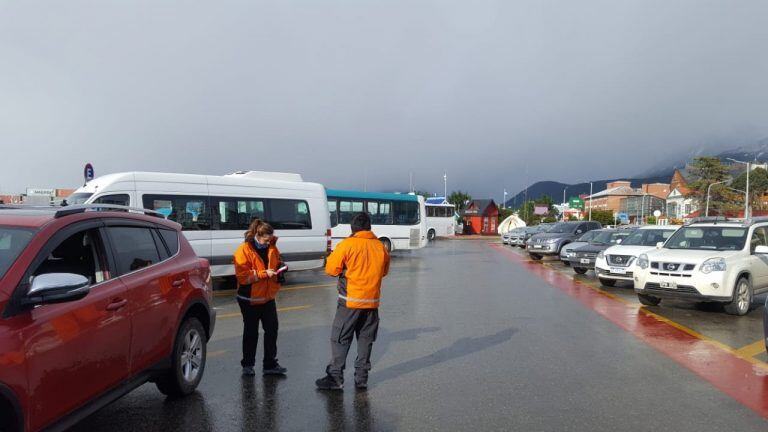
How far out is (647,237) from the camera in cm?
1530

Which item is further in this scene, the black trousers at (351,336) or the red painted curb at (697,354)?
the red painted curb at (697,354)

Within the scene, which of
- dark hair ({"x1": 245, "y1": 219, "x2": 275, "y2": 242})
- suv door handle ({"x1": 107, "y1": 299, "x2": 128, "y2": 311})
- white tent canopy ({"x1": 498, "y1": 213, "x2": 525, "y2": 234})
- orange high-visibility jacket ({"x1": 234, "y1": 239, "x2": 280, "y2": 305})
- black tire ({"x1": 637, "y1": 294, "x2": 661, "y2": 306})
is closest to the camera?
suv door handle ({"x1": 107, "y1": 299, "x2": 128, "y2": 311})

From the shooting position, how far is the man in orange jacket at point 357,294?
5.34m

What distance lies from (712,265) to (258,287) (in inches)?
327

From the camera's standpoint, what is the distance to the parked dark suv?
23.3m

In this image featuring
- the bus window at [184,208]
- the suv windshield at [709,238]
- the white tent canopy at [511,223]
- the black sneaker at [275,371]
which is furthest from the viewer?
the white tent canopy at [511,223]

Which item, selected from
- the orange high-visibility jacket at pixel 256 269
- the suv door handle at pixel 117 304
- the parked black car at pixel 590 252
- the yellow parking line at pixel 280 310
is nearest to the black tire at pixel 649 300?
the parked black car at pixel 590 252

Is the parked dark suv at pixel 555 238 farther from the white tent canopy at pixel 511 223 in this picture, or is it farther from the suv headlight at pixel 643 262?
the white tent canopy at pixel 511 223

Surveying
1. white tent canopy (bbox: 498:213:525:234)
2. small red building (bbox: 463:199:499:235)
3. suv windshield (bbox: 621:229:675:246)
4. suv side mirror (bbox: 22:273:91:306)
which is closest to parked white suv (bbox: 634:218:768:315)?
suv windshield (bbox: 621:229:675:246)

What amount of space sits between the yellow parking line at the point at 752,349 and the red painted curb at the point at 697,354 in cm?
21

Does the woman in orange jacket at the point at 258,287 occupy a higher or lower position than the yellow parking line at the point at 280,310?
higher

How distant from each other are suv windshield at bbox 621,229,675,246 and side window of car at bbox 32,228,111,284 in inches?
550

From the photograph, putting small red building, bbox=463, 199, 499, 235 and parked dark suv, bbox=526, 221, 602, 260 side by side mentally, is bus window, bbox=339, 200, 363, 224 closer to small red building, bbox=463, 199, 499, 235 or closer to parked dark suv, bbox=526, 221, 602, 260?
parked dark suv, bbox=526, 221, 602, 260

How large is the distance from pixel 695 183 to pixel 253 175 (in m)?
89.5
